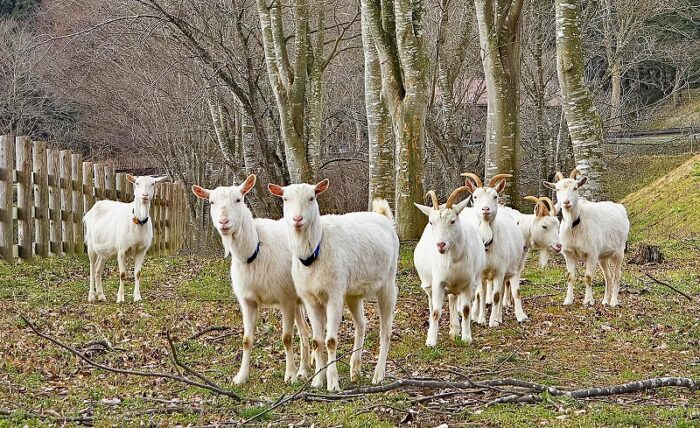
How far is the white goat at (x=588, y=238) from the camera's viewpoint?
12.5 m

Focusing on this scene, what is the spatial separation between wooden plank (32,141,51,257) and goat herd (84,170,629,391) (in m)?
3.74

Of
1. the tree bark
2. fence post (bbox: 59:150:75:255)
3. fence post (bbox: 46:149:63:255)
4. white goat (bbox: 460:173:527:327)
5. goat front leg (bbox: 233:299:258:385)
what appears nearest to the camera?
goat front leg (bbox: 233:299:258:385)

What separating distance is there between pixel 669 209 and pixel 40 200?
16.2 metres

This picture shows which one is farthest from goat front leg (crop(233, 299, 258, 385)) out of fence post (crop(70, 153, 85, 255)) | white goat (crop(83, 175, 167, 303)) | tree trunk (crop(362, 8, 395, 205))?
fence post (crop(70, 153, 85, 255))

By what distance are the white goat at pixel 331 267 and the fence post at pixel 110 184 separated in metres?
14.2

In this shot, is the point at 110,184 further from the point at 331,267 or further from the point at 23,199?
the point at 331,267

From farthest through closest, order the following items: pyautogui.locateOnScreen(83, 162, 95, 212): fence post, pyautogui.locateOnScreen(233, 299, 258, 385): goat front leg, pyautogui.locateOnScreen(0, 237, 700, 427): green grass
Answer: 1. pyautogui.locateOnScreen(83, 162, 95, 212): fence post
2. pyautogui.locateOnScreen(233, 299, 258, 385): goat front leg
3. pyautogui.locateOnScreen(0, 237, 700, 427): green grass

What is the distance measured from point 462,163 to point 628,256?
8246mm

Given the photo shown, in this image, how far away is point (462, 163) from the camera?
83.4ft

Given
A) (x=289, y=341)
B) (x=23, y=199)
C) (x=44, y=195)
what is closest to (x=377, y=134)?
(x=44, y=195)

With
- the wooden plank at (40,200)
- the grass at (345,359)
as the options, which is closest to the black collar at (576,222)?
the grass at (345,359)

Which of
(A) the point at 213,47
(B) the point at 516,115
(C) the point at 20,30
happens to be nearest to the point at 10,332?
(A) the point at 213,47

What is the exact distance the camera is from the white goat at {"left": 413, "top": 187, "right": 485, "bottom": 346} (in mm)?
9586

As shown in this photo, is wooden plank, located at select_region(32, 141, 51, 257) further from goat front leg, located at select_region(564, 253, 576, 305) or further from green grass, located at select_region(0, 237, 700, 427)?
goat front leg, located at select_region(564, 253, 576, 305)
